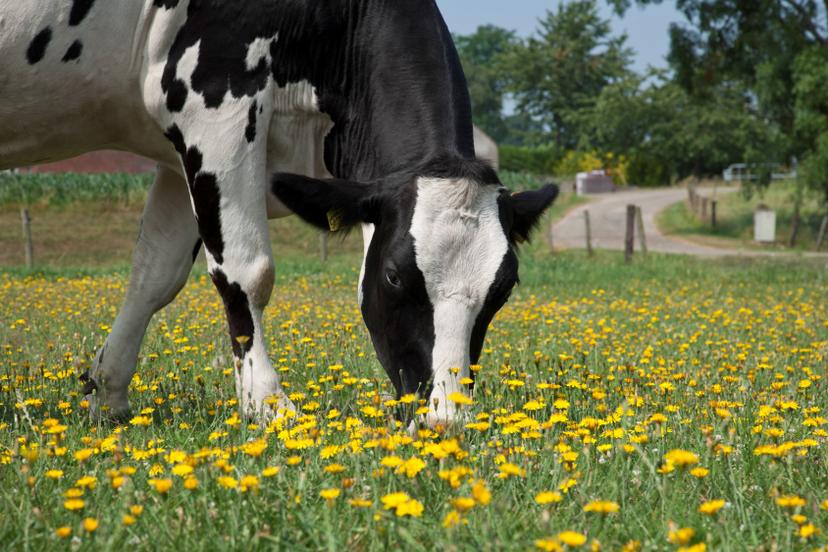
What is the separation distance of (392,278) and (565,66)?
79.1 metres

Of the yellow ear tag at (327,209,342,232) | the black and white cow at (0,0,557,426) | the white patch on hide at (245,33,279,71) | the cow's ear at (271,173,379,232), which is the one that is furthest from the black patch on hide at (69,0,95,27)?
the yellow ear tag at (327,209,342,232)

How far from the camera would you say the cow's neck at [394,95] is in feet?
13.5

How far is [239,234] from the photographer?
13.8 ft

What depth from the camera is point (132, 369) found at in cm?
484

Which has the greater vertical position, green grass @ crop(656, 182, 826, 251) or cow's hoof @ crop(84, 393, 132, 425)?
cow's hoof @ crop(84, 393, 132, 425)

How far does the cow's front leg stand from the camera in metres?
4.16

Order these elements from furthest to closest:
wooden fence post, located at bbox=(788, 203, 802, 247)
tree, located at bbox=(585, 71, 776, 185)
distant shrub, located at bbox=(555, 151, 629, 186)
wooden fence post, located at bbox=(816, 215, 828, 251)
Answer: distant shrub, located at bbox=(555, 151, 629, 186), tree, located at bbox=(585, 71, 776, 185), wooden fence post, located at bbox=(788, 203, 802, 247), wooden fence post, located at bbox=(816, 215, 828, 251)

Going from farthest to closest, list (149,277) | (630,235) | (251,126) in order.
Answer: (630,235) → (149,277) → (251,126)

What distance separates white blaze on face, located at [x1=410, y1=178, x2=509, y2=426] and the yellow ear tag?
416 mm

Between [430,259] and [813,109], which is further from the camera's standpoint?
[813,109]

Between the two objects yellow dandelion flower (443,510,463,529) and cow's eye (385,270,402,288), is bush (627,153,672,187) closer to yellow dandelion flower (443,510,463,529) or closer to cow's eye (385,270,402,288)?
cow's eye (385,270,402,288)

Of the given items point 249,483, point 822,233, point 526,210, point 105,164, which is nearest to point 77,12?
point 526,210

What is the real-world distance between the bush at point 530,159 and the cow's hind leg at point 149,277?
6978 cm

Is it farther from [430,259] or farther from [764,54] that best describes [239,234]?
[764,54]
